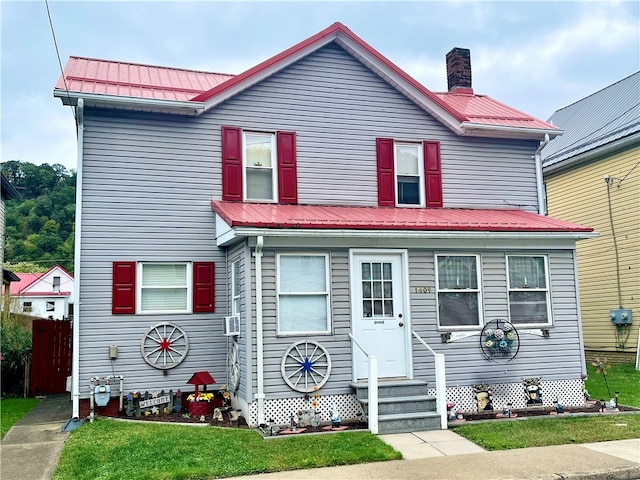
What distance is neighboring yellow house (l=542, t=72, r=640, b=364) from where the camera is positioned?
15688 millimetres

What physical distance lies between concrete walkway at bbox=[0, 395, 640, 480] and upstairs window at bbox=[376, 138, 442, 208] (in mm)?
5212

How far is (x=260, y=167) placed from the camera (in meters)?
11.4

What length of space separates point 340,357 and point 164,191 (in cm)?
454

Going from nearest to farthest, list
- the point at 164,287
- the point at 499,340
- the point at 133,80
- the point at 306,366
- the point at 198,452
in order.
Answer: the point at 198,452 → the point at 306,366 → the point at 499,340 → the point at 164,287 → the point at 133,80

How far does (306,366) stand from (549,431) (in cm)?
377

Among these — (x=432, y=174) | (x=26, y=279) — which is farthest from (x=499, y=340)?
(x=26, y=279)

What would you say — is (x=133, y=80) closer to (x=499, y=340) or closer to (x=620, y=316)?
(x=499, y=340)

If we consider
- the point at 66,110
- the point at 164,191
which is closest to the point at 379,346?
the point at 164,191

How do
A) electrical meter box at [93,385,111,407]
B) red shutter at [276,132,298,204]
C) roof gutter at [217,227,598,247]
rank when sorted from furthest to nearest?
red shutter at [276,132,298,204] < electrical meter box at [93,385,111,407] < roof gutter at [217,227,598,247]

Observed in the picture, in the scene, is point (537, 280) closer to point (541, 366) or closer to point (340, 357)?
point (541, 366)

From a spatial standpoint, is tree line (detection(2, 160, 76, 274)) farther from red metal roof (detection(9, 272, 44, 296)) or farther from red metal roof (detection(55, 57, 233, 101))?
red metal roof (detection(55, 57, 233, 101))

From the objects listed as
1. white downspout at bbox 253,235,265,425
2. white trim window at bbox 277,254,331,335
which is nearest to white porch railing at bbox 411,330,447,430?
white trim window at bbox 277,254,331,335

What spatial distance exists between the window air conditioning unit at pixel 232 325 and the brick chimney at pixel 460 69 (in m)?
9.21

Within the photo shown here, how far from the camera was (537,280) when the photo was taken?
10781 mm
